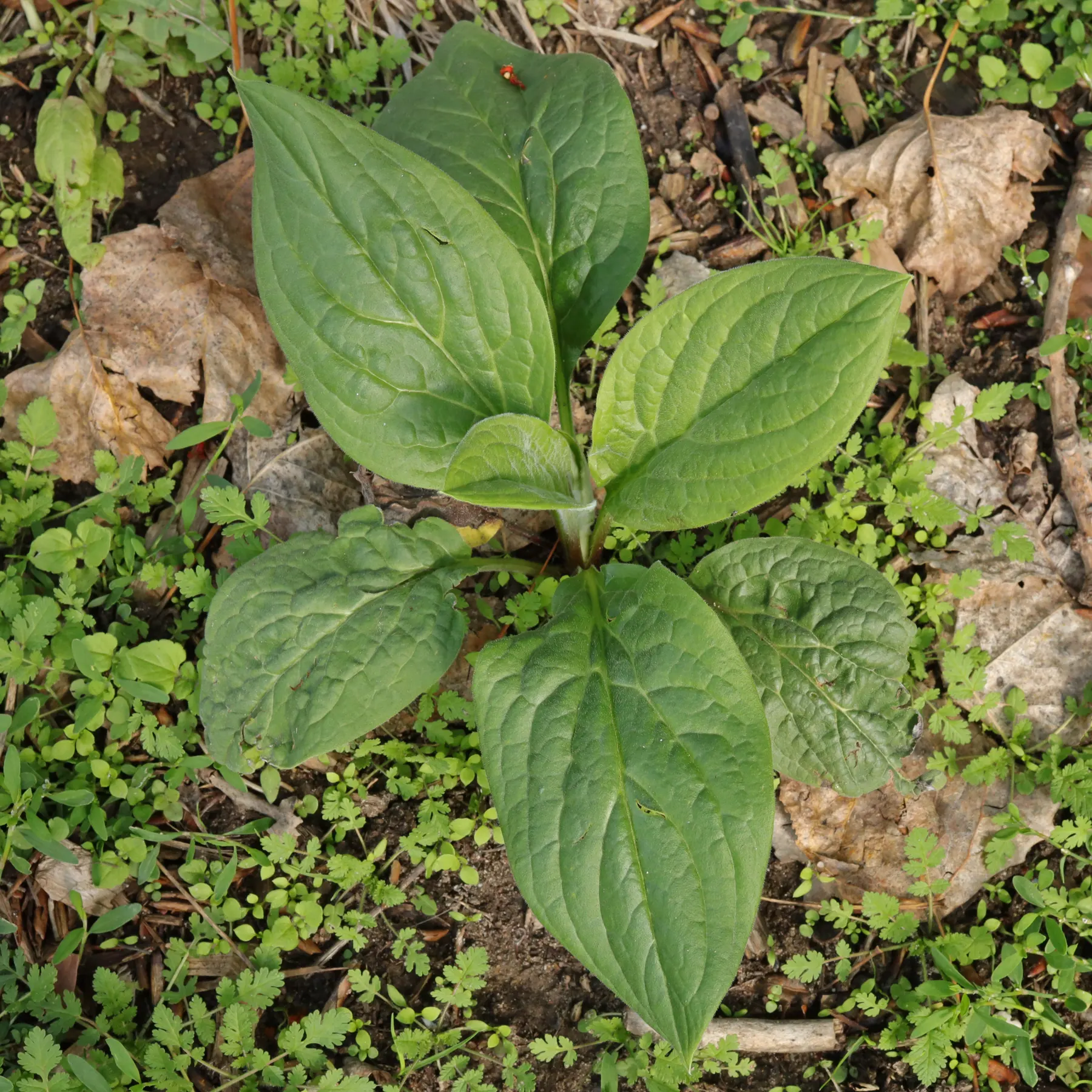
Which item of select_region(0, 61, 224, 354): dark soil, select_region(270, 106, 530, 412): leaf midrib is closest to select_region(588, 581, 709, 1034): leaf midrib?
select_region(270, 106, 530, 412): leaf midrib

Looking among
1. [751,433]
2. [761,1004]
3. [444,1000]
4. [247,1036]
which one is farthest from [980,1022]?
[247,1036]

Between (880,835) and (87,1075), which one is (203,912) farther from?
(880,835)

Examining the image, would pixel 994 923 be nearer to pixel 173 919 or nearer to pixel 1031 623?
pixel 1031 623

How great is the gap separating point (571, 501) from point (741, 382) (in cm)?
49

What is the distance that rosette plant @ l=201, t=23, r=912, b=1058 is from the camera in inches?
80.4

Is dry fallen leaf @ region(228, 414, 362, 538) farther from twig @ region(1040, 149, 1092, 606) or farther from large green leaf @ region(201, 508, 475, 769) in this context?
twig @ region(1040, 149, 1092, 606)

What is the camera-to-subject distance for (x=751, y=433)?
2.22 metres

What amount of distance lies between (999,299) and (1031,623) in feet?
3.88

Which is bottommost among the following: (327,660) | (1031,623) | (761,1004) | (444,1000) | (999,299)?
(761,1004)

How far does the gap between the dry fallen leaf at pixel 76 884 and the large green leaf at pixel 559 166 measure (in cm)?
212

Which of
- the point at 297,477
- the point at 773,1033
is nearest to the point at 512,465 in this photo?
the point at 297,477

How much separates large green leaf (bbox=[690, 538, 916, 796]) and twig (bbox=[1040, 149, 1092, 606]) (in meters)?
1.03

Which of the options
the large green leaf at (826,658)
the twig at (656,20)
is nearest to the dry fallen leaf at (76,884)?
the large green leaf at (826,658)

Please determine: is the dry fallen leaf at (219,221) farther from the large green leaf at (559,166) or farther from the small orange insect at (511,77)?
the small orange insect at (511,77)
